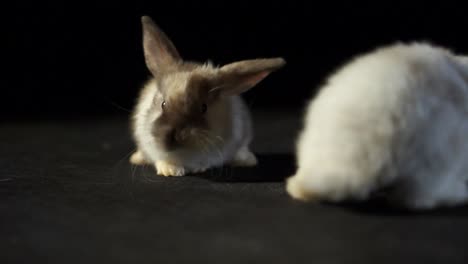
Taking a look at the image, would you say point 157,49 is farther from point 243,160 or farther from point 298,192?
point 298,192

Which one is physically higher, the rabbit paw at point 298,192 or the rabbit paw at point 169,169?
the rabbit paw at point 169,169

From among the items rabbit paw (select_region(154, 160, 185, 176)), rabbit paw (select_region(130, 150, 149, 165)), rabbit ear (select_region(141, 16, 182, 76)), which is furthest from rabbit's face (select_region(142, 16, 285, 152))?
rabbit paw (select_region(130, 150, 149, 165))

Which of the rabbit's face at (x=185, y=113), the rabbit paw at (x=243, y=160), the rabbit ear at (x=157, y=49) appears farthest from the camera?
the rabbit paw at (x=243, y=160)

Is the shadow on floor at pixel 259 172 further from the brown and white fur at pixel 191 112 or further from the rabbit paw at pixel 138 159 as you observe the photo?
the rabbit paw at pixel 138 159

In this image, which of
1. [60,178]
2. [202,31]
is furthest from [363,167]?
[202,31]

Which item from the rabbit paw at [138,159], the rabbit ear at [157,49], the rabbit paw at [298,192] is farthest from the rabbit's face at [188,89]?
the rabbit paw at [298,192]

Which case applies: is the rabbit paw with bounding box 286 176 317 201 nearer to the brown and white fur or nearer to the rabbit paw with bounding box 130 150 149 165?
the brown and white fur
